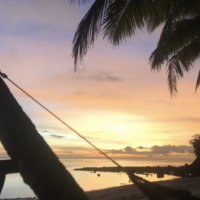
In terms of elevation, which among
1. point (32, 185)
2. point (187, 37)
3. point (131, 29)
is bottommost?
point (32, 185)

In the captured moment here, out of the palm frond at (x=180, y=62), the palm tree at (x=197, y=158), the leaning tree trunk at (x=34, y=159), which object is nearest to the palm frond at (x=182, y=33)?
the palm frond at (x=180, y=62)

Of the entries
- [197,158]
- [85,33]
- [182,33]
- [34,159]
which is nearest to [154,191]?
[34,159]

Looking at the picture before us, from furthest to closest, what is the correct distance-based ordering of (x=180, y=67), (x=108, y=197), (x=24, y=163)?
(x=180, y=67), (x=108, y=197), (x=24, y=163)

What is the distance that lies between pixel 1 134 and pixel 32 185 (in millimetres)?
309

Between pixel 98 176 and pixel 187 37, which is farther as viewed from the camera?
pixel 98 176

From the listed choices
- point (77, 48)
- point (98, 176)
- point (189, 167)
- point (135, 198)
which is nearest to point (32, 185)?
point (77, 48)

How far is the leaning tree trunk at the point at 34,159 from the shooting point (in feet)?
6.42

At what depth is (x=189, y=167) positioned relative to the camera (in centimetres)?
1209

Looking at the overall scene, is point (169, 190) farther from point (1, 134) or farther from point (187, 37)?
point (187, 37)

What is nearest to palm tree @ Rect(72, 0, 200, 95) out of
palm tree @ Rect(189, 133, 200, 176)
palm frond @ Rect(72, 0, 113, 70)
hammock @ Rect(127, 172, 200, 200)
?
palm frond @ Rect(72, 0, 113, 70)

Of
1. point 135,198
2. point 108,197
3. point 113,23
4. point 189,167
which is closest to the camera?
point 113,23

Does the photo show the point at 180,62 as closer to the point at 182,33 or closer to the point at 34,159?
the point at 182,33

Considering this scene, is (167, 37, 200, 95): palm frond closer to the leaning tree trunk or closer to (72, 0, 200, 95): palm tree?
(72, 0, 200, 95): palm tree

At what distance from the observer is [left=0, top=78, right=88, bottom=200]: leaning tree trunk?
1.96 meters
